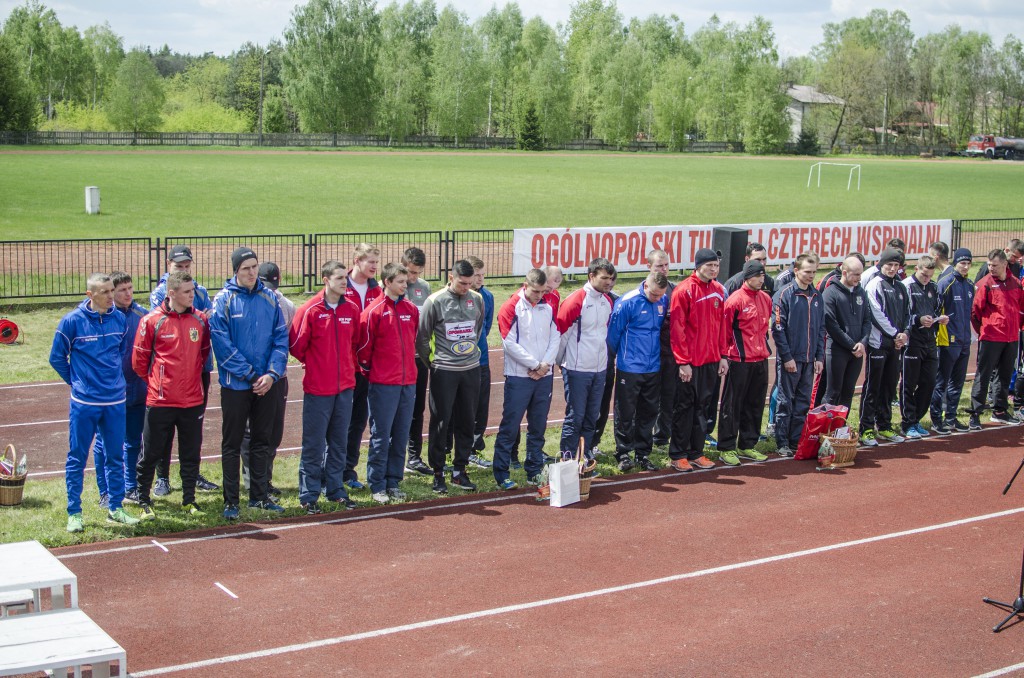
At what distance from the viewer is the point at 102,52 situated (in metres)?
124

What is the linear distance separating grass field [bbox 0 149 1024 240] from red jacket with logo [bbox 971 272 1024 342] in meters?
20.2

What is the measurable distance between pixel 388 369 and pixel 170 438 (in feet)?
6.46

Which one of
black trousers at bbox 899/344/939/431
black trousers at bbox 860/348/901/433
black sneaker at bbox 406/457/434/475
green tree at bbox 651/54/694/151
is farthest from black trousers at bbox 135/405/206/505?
green tree at bbox 651/54/694/151

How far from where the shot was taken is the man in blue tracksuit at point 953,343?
12.7 meters

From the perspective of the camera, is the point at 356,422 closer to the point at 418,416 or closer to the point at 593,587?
the point at 418,416

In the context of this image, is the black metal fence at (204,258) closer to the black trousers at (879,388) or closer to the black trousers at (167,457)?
the black trousers at (167,457)

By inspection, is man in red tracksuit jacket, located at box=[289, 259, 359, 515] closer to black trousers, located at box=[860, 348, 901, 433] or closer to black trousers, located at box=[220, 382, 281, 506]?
black trousers, located at box=[220, 382, 281, 506]

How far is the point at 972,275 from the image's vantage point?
84.2 feet

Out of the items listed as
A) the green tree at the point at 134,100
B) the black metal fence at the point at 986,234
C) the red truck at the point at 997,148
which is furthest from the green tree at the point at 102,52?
the black metal fence at the point at 986,234

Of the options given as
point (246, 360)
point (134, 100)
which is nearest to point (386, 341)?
point (246, 360)

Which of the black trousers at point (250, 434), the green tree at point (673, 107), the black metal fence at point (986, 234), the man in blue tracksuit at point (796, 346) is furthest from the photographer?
the green tree at point (673, 107)

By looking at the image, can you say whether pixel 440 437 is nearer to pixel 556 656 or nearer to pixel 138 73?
pixel 556 656

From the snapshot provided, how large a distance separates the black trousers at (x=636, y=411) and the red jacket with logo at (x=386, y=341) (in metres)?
2.40

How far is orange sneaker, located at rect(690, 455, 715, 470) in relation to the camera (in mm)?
10977
